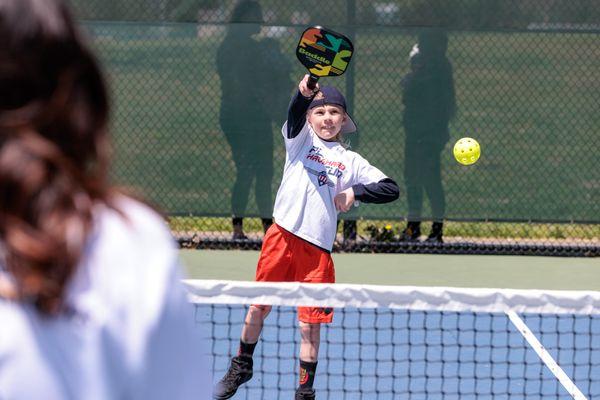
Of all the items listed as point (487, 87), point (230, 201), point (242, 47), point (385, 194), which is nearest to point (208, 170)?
point (230, 201)

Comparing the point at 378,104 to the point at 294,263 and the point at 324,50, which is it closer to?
the point at 324,50

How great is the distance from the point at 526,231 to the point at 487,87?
152cm

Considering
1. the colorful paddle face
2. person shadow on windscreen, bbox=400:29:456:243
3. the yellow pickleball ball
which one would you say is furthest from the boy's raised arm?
person shadow on windscreen, bbox=400:29:456:243

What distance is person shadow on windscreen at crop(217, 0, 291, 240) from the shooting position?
9664 millimetres

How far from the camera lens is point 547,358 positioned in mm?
6285

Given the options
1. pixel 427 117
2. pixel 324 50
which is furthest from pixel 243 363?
pixel 427 117

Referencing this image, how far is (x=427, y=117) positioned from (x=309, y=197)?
4.01 metres

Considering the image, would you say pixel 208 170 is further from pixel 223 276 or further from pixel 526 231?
pixel 526 231

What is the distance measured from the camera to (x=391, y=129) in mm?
9656

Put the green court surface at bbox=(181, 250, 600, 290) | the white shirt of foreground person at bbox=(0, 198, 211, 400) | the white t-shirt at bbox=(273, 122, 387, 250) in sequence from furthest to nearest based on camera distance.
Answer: the green court surface at bbox=(181, 250, 600, 290), the white t-shirt at bbox=(273, 122, 387, 250), the white shirt of foreground person at bbox=(0, 198, 211, 400)

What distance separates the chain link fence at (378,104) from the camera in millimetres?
9547

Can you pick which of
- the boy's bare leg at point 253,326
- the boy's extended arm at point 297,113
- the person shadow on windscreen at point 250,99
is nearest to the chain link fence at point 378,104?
the person shadow on windscreen at point 250,99

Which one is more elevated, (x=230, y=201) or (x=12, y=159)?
(x=230, y=201)

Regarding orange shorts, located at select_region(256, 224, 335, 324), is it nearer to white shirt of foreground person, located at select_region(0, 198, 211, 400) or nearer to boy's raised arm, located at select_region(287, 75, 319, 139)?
boy's raised arm, located at select_region(287, 75, 319, 139)
